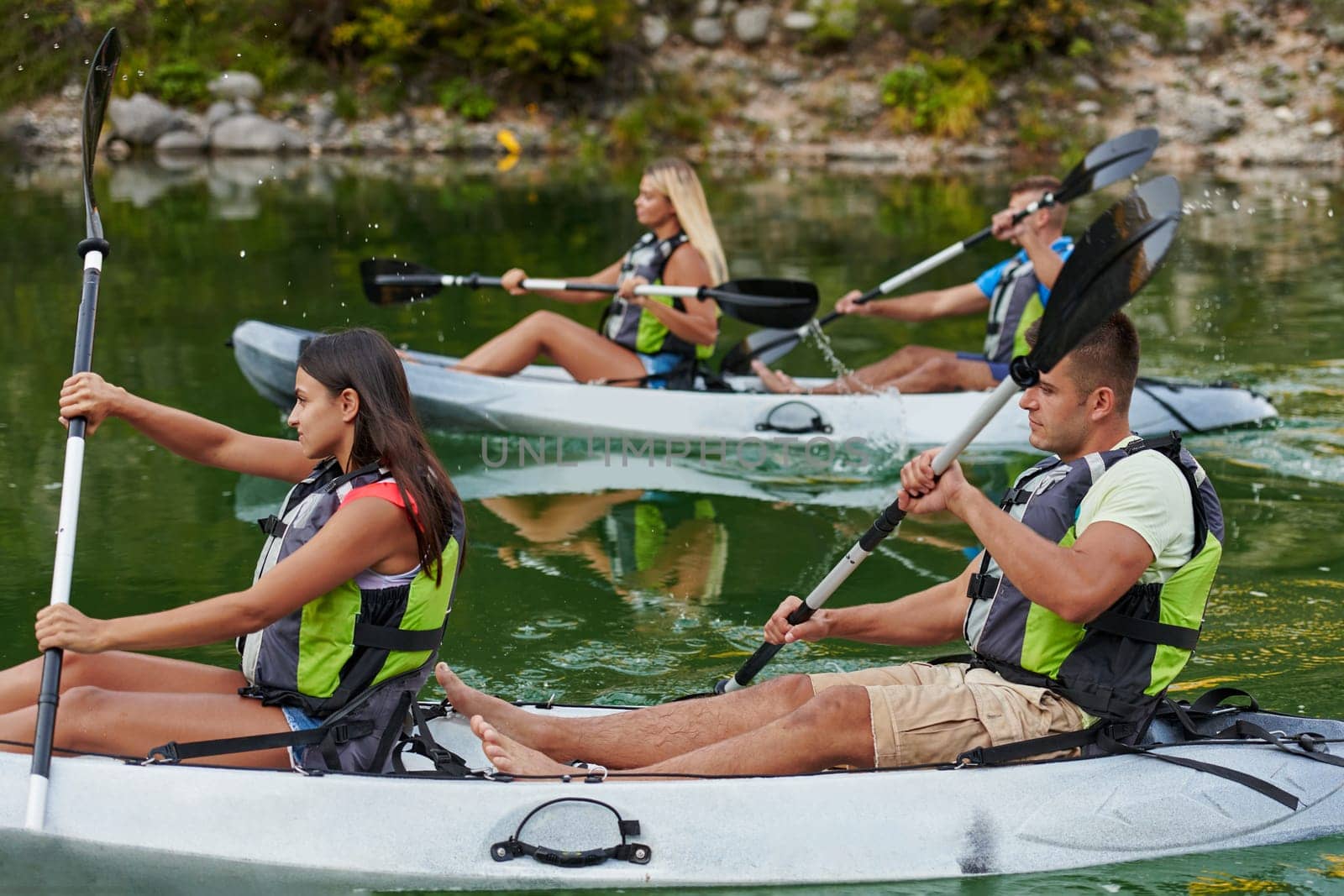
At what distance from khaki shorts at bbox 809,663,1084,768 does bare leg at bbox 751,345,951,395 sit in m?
3.99

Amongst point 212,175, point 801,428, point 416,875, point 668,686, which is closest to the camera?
point 416,875

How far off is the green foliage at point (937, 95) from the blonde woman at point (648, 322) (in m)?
A: 14.8

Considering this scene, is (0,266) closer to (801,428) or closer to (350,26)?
(801,428)

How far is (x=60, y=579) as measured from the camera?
322cm

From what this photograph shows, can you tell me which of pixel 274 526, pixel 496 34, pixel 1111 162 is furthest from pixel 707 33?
pixel 274 526

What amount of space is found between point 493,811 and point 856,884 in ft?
2.55

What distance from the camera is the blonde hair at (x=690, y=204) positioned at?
22.3 feet

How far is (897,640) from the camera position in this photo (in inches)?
145

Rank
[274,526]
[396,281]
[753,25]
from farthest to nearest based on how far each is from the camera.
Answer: [753,25] → [396,281] → [274,526]

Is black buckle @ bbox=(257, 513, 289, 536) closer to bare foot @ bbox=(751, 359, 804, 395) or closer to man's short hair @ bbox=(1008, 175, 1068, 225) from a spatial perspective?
bare foot @ bbox=(751, 359, 804, 395)

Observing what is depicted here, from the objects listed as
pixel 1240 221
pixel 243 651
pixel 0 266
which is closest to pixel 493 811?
pixel 243 651

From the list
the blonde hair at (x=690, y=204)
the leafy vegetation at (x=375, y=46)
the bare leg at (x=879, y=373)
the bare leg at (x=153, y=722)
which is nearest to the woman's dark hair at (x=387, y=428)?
the bare leg at (x=153, y=722)

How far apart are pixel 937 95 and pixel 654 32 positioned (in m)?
4.22

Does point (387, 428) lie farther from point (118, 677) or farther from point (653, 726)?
point (653, 726)
